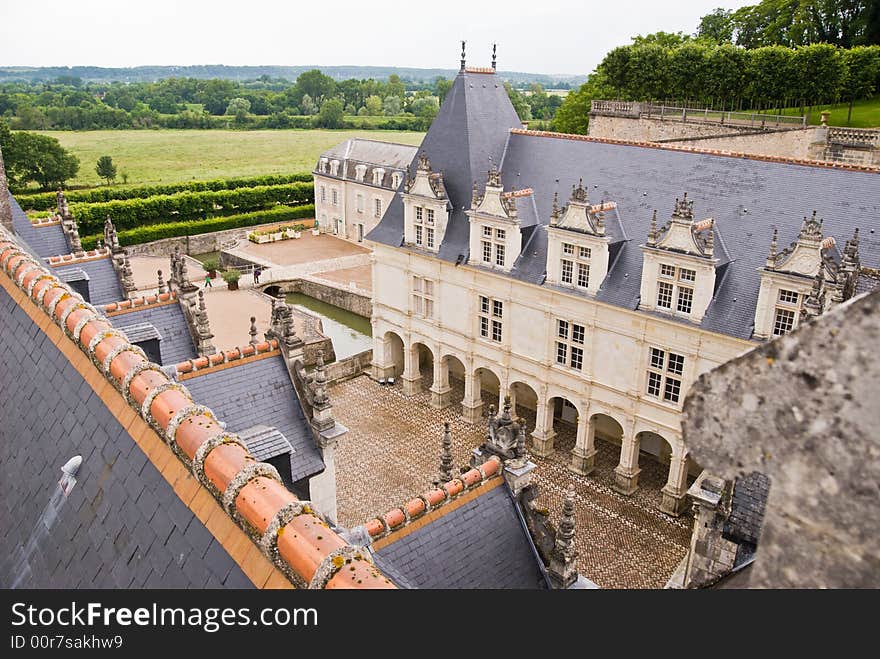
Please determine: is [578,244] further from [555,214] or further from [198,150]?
[198,150]

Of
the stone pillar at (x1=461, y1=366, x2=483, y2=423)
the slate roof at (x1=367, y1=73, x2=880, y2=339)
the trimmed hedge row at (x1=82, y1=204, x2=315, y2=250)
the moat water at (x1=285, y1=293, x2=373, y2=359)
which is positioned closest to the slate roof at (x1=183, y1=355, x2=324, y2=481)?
the slate roof at (x1=367, y1=73, x2=880, y2=339)

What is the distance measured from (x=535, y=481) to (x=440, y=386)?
289 inches

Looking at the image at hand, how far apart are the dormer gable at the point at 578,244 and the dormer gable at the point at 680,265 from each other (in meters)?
1.75

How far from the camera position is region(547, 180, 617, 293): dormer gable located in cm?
2569

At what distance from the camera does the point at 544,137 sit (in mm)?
31062

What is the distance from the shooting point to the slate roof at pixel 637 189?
23.0 metres

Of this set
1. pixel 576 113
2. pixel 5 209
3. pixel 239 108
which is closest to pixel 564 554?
pixel 5 209

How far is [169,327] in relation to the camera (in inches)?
881

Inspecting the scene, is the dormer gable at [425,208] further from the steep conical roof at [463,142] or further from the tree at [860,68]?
the tree at [860,68]

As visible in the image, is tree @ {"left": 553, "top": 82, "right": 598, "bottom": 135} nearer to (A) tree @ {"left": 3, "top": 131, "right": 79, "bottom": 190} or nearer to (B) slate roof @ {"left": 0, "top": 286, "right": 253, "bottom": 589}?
(A) tree @ {"left": 3, "top": 131, "right": 79, "bottom": 190}

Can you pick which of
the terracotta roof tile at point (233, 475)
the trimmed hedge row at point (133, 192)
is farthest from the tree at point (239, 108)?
the terracotta roof tile at point (233, 475)

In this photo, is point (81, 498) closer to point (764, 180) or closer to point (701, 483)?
point (701, 483)

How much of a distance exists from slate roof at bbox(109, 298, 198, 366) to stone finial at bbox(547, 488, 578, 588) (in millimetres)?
13920
